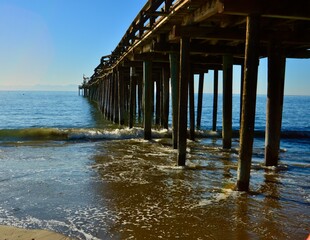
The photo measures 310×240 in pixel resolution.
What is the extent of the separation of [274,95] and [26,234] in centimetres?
623

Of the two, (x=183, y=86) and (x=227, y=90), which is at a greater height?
(x=183, y=86)

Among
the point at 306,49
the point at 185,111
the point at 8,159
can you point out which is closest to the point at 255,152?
the point at 306,49

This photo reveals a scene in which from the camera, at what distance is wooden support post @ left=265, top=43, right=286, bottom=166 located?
353 inches

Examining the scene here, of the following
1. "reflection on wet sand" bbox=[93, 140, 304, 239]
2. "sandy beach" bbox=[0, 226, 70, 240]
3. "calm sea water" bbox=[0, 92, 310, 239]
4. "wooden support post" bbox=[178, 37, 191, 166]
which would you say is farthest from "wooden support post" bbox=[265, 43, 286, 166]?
"sandy beach" bbox=[0, 226, 70, 240]

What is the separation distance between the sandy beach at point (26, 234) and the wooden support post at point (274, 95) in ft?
19.1

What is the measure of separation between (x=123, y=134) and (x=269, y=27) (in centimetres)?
968

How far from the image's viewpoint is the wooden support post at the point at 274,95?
8969mm

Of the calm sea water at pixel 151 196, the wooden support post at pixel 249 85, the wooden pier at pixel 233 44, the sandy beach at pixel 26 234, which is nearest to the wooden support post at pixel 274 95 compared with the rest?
the wooden pier at pixel 233 44

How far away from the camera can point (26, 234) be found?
4891mm

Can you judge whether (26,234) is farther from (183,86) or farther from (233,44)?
(233,44)

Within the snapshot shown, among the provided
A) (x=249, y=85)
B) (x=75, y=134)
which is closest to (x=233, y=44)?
(x=249, y=85)

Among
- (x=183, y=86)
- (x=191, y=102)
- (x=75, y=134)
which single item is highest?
(x=183, y=86)

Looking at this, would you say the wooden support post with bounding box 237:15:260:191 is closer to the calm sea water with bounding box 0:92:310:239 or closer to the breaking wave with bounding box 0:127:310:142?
the calm sea water with bounding box 0:92:310:239

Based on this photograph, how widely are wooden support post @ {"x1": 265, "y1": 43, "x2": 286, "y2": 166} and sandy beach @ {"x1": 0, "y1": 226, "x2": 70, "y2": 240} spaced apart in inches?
230
